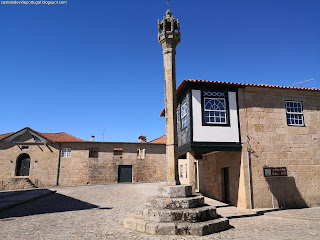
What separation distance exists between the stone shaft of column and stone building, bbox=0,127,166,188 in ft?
56.2

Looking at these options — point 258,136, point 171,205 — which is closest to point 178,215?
point 171,205

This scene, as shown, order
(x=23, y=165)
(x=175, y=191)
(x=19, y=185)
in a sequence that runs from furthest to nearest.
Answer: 1. (x=23, y=165)
2. (x=19, y=185)
3. (x=175, y=191)

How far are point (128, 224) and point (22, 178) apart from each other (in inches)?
794

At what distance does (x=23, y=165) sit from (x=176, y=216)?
70.8 feet

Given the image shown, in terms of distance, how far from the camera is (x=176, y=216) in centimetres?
600

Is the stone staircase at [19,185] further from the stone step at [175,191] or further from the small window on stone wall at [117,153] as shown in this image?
the stone step at [175,191]

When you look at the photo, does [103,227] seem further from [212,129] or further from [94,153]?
[94,153]

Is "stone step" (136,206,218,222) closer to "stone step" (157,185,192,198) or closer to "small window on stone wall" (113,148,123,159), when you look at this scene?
"stone step" (157,185,192,198)

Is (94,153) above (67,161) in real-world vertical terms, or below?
above

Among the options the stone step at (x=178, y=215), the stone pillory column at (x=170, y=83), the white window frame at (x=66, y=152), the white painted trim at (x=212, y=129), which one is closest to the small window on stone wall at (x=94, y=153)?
the white window frame at (x=66, y=152)

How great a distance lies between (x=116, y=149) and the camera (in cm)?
2397

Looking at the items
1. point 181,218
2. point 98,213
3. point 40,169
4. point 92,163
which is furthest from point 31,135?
point 181,218

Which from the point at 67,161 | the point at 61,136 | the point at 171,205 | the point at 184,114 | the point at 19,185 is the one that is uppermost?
the point at 61,136

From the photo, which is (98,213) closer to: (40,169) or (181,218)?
(181,218)
